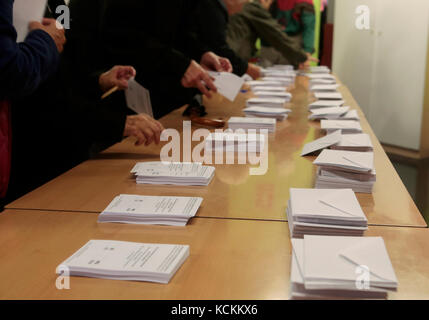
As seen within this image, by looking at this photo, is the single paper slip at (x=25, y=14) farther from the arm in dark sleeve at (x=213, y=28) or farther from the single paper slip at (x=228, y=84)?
the arm in dark sleeve at (x=213, y=28)

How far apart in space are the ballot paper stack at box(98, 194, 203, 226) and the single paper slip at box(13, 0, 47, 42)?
0.51 meters

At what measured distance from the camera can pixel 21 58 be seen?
1271 millimetres

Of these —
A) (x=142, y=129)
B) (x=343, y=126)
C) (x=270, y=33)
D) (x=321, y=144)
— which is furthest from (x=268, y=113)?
(x=270, y=33)

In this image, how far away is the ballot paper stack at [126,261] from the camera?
2.96 ft

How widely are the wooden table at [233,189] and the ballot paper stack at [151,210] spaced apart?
0.05 metres

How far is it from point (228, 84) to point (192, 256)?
1.54m

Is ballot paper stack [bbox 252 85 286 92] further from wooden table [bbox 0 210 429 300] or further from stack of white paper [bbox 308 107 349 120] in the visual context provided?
wooden table [bbox 0 210 429 300]

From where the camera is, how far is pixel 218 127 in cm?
230

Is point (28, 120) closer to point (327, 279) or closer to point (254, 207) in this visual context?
point (254, 207)

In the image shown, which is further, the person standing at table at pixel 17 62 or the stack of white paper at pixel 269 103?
the stack of white paper at pixel 269 103

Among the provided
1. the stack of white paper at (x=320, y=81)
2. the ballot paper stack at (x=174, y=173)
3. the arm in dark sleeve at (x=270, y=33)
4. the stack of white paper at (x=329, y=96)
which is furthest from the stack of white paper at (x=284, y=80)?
the ballot paper stack at (x=174, y=173)
